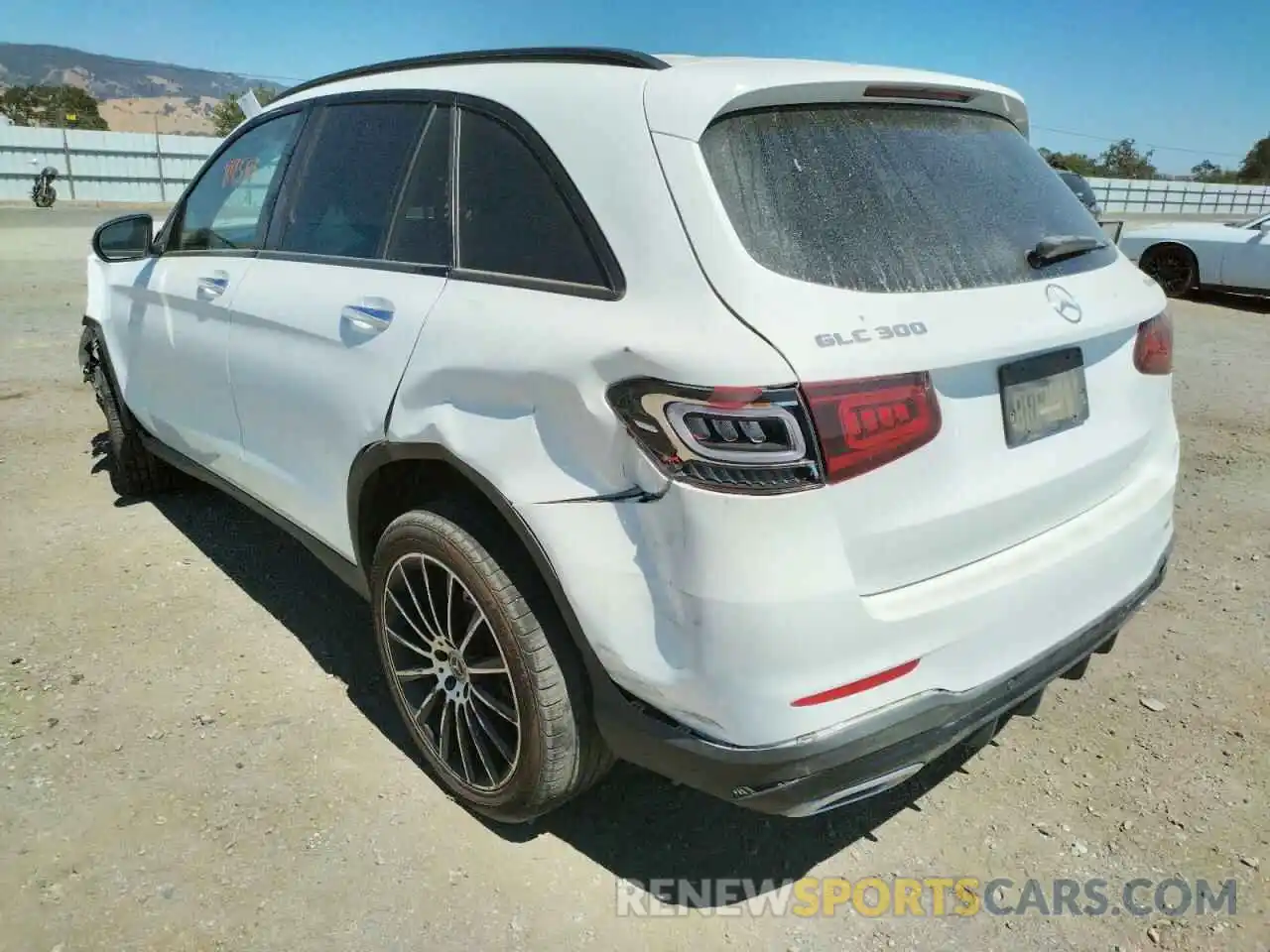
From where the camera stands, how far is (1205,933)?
2.17 meters

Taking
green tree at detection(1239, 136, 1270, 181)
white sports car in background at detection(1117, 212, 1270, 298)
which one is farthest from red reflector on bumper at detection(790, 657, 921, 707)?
green tree at detection(1239, 136, 1270, 181)

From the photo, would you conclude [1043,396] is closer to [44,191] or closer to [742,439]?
[742,439]

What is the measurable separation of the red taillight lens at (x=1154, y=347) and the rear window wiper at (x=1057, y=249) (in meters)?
0.26

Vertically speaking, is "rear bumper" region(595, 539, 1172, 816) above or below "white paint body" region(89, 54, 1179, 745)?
below

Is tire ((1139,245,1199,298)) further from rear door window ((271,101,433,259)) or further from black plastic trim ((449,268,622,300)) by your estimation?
black plastic trim ((449,268,622,300))

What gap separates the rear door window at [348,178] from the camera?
2629mm

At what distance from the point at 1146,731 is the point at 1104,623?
952 mm

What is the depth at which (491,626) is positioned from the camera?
2160 millimetres

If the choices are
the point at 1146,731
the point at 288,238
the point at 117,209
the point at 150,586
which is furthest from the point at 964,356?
the point at 117,209

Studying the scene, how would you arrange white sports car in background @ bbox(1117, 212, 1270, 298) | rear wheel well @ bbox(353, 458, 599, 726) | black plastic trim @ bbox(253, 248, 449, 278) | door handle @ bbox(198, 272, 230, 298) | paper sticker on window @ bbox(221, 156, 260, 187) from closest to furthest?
1. rear wheel well @ bbox(353, 458, 599, 726)
2. black plastic trim @ bbox(253, 248, 449, 278)
3. door handle @ bbox(198, 272, 230, 298)
4. paper sticker on window @ bbox(221, 156, 260, 187)
5. white sports car in background @ bbox(1117, 212, 1270, 298)

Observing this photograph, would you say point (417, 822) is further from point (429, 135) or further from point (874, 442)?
point (429, 135)

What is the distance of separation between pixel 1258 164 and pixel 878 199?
281 feet

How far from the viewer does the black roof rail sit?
2082 mm

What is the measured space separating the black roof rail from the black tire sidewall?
1157mm
